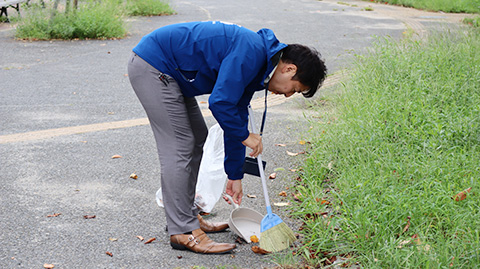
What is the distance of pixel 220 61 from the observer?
3.03m

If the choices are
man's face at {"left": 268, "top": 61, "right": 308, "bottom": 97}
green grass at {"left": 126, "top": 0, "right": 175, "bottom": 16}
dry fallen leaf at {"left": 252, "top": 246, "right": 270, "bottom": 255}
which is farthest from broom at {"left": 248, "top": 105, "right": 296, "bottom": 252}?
green grass at {"left": 126, "top": 0, "right": 175, "bottom": 16}

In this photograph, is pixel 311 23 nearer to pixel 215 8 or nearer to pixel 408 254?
pixel 215 8

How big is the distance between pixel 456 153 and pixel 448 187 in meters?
0.78

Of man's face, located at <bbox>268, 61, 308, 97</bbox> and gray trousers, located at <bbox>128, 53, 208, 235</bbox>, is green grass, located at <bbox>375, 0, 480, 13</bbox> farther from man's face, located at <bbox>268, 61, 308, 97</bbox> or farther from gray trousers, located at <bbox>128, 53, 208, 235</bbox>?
gray trousers, located at <bbox>128, 53, 208, 235</bbox>

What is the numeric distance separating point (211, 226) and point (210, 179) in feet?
1.34

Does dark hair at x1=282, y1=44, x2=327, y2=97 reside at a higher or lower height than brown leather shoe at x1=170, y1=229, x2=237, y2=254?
higher

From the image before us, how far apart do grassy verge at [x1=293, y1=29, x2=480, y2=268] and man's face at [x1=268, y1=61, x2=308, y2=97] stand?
87cm

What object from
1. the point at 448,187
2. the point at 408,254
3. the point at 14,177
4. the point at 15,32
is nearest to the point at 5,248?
the point at 14,177

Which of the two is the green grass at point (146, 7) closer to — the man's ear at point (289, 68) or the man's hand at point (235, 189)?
the man's hand at point (235, 189)

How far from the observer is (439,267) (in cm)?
267

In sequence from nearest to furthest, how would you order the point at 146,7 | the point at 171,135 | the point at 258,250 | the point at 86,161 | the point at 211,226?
the point at 171,135
the point at 258,250
the point at 211,226
the point at 86,161
the point at 146,7

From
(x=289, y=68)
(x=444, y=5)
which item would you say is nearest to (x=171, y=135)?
(x=289, y=68)

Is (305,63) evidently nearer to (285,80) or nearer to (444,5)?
(285,80)

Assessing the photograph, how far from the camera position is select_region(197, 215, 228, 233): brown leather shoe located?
3.67 m
